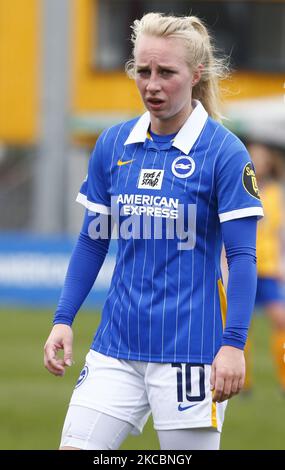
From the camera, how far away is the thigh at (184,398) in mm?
4375

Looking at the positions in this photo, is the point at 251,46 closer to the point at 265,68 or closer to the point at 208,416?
the point at 265,68

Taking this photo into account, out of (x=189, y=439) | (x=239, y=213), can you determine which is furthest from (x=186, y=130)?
(x=189, y=439)

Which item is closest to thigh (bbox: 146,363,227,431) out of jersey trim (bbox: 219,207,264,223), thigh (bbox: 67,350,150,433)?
thigh (bbox: 67,350,150,433)

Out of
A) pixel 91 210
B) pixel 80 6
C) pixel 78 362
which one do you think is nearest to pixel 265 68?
pixel 80 6

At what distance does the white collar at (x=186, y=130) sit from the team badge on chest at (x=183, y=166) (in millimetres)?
30

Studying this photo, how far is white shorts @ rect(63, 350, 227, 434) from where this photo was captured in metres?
4.38

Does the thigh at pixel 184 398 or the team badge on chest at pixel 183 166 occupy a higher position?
the team badge on chest at pixel 183 166

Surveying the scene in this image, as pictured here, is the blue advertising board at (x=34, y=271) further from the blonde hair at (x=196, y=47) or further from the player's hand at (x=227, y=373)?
the player's hand at (x=227, y=373)

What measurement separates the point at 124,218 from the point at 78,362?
7333mm

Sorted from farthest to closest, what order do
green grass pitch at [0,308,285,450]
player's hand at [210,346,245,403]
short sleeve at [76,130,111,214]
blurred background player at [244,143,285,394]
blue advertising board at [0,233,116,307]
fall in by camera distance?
blue advertising board at [0,233,116,307] < blurred background player at [244,143,285,394] < green grass pitch at [0,308,285,450] < short sleeve at [76,130,111,214] < player's hand at [210,346,245,403]

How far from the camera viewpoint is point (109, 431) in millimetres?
4434

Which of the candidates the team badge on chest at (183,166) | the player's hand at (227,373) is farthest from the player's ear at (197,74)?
the player's hand at (227,373)

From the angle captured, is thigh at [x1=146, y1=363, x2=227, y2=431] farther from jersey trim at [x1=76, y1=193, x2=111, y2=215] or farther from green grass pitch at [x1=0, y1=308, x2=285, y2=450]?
green grass pitch at [x1=0, y1=308, x2=285, y2=450]

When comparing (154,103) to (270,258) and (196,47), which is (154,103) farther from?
(270,258)
